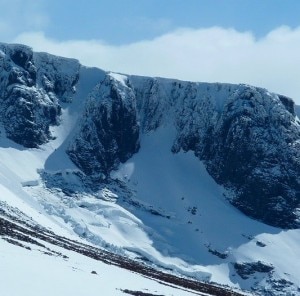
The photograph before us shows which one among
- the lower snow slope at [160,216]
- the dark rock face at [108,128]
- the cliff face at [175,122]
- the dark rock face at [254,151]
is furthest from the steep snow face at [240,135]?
the dark rock face at [108,128]

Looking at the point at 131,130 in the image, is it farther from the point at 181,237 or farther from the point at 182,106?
the point at 181,237

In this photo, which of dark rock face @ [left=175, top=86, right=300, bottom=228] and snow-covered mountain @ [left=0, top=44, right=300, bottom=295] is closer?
snow-covered mountain @ [left=0, top=44, right=300, bottom=295]

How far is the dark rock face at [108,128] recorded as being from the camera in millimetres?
161875

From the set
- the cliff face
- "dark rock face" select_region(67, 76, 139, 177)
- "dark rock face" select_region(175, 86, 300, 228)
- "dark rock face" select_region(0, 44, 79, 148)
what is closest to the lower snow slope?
"dark rock face" select_region(67, 76, 139, 177)

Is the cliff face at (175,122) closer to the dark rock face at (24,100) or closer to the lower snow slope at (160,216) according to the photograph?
the dark rock face at (24,100)

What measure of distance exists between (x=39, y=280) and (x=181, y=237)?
112 m

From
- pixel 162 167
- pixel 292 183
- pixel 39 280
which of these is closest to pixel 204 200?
pixel 162 167

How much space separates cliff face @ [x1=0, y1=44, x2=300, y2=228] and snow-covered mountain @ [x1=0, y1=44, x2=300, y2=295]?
0.29m

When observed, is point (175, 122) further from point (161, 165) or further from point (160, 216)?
point (160, 216)

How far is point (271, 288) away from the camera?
128125 millimetres

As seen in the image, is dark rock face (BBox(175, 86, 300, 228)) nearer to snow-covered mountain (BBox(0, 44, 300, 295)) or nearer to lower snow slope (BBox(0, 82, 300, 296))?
snow-covered mountain (BBox(0, 44, 300, 295))

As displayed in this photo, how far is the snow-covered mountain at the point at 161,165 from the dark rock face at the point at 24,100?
32 cm

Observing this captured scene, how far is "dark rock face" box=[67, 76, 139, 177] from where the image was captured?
16188 centimetres

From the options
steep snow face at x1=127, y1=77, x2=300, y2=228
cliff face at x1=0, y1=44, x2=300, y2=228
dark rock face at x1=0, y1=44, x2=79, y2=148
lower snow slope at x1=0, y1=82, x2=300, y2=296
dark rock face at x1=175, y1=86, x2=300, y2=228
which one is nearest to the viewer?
lower snow slope at x1=0, y1=82, x2=300, y2=296
